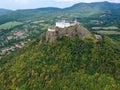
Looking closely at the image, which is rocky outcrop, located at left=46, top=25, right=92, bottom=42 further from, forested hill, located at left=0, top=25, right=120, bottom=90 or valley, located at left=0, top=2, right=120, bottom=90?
forested hill, located at left=0, top=25, right=120, bottom=90

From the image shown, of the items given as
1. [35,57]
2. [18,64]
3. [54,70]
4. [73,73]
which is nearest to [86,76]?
[73,73]

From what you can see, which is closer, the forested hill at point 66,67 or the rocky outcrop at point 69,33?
the forested hill at point 66,67

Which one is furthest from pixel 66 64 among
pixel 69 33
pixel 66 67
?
pixel 69 33

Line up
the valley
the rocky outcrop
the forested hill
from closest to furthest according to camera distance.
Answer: the forested hill → the valley → the rocky outcrop

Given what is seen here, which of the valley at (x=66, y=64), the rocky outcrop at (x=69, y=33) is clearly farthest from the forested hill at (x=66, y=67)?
the rocky outcrop at (x=69, y=33)

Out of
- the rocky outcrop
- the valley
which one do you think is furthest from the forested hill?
the rocky outcrop

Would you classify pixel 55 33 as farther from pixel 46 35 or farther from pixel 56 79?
pixel 56 79

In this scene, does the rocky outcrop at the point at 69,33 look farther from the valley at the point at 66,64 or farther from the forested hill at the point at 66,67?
the forested hill at the point at 66,67

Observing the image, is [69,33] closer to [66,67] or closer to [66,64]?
[66,64]
